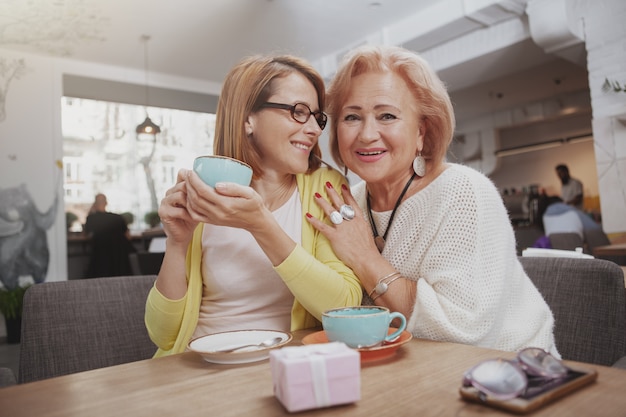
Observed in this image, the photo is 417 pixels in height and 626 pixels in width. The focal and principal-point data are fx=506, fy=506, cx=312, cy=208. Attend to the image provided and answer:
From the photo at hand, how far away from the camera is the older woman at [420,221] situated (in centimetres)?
108

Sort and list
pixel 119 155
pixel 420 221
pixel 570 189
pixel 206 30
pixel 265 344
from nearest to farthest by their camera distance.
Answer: pixel 265 344, pixel 420 221, pixel 206 30, pixel 119 155, pixel 570 189

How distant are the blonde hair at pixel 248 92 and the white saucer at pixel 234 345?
1.74 ft

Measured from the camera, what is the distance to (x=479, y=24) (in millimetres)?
5566

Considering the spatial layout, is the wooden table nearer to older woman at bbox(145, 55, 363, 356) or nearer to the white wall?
older woman at bbox(145, 55, 363, 356)

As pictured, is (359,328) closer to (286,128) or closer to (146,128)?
(286,128)

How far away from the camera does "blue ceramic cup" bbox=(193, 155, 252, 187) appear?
96cm

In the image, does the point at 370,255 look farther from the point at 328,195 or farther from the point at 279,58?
the point at 279,58

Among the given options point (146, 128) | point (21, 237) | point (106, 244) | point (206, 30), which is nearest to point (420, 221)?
point (206, 30)

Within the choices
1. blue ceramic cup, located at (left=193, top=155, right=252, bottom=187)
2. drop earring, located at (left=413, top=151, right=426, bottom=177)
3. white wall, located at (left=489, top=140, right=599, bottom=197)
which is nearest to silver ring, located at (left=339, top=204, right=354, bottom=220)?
drop earring, located at (left=413, top=151, right=426, bottom=177)

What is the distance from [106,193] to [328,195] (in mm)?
6138

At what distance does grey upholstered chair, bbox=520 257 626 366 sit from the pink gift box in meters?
0.91

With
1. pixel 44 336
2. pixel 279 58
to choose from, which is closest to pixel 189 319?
pixel 44 336

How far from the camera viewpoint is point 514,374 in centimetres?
63

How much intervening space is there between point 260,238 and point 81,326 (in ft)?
2.10
